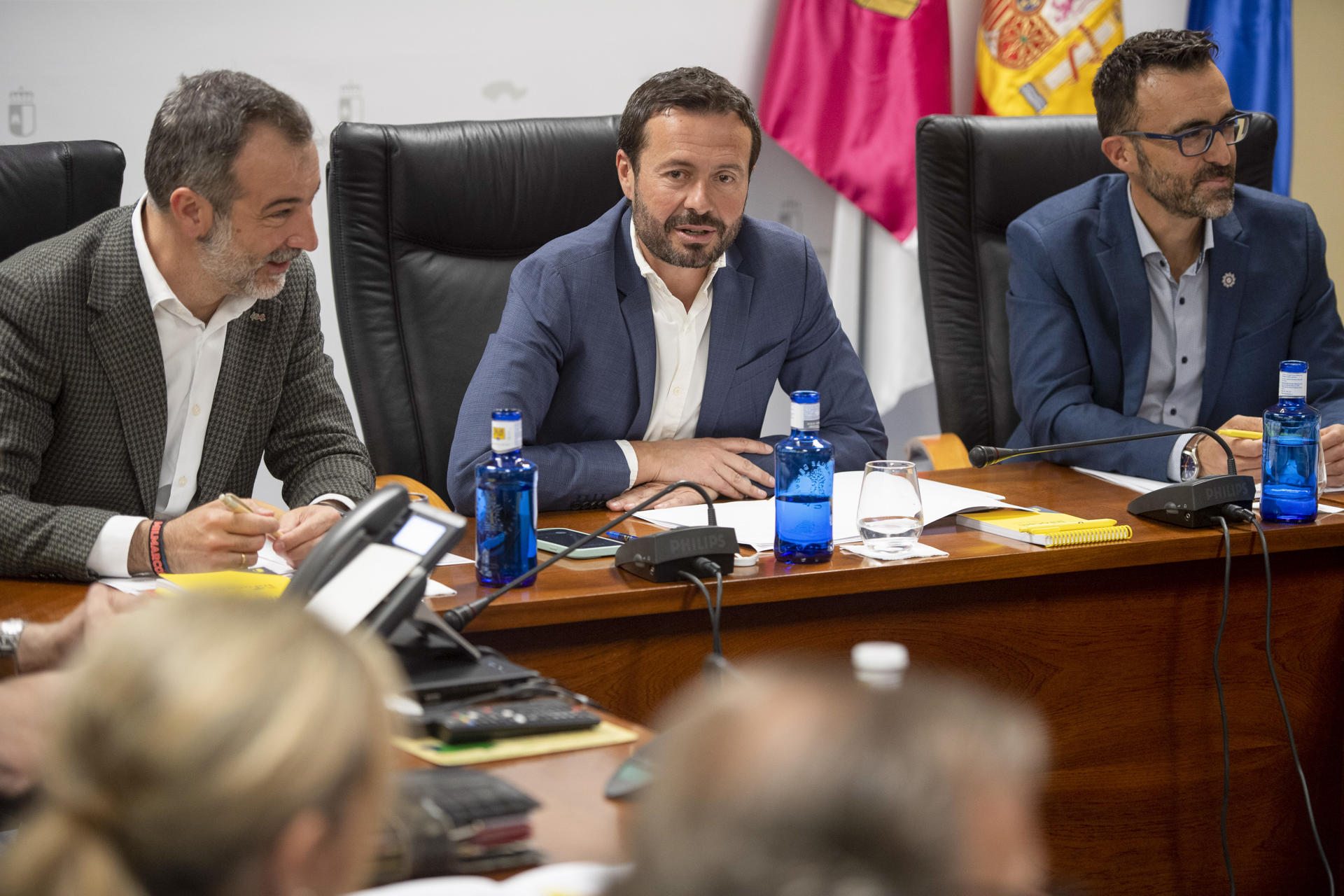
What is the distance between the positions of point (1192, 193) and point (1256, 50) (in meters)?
1.30

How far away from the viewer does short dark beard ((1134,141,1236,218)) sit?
7.88ft

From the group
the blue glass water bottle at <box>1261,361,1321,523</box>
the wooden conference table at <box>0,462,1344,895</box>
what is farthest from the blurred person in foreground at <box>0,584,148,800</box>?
the blue glass water bottle at <box>1261,361,1321,523</box>

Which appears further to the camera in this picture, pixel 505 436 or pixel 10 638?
pixel 505 436

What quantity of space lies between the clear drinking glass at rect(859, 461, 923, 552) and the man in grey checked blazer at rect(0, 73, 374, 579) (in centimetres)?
68

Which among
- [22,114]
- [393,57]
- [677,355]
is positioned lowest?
[677,355]

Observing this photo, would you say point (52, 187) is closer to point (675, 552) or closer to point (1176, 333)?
point (675, 552)

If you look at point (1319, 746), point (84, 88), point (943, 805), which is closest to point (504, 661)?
point (943, 805)

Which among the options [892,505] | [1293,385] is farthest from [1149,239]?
[892,505]

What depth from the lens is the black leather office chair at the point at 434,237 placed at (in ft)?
7.54

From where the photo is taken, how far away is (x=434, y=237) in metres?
2.37

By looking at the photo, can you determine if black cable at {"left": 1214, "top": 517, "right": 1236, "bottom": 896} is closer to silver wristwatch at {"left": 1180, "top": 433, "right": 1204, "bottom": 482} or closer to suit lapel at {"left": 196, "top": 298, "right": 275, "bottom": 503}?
silver wristwatch at {"left": 1180, "top": 433, "right": 1204, "bottom": 482}

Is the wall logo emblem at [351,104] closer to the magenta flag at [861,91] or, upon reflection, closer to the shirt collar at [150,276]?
the magenta flag at [861,91]

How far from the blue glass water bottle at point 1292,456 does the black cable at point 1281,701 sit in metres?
0.04

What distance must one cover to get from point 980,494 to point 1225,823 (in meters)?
0.56
